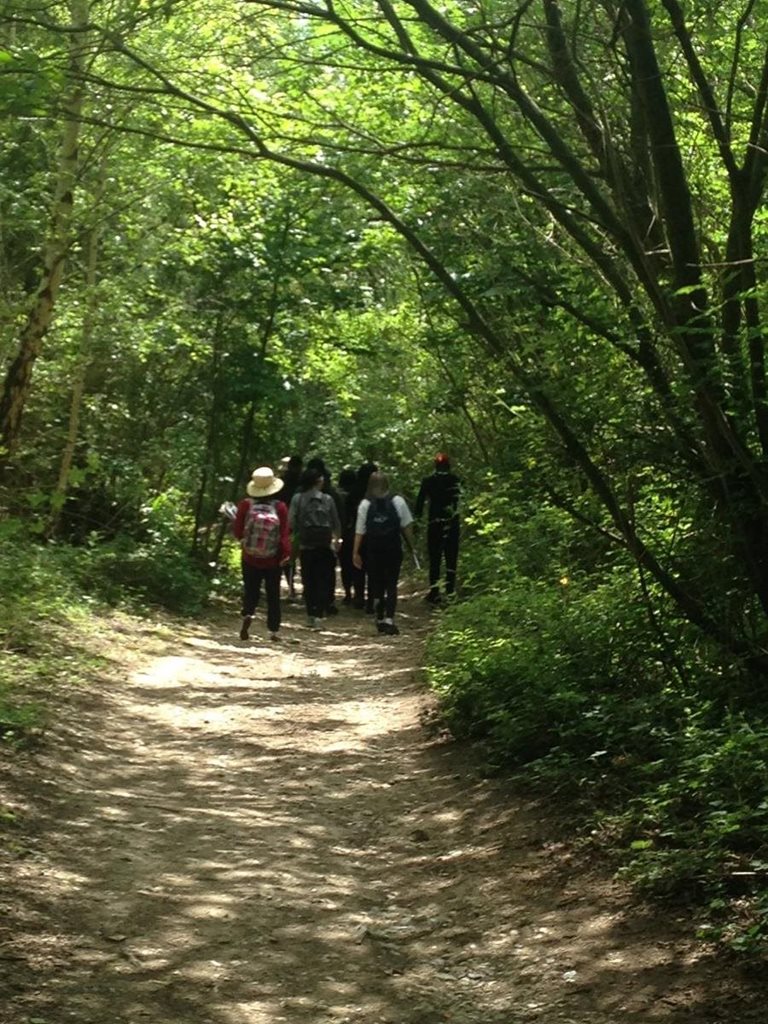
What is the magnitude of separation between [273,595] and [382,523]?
170 centimetres

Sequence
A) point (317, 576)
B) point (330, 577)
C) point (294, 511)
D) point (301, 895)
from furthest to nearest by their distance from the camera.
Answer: point (330, 577)
point (317, 576)
point (294, 511)
point (301, 895)

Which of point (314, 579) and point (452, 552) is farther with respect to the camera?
point (452, 552)

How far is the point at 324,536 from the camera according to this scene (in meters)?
16.4

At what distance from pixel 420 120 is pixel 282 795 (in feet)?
22.6

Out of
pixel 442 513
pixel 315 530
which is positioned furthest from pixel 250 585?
pixel 442 513

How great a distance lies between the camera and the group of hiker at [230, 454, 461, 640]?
15078 millimetres

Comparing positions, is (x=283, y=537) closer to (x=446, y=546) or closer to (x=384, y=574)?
(x=384, y=574)

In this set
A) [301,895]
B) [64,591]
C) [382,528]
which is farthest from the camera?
[382,528]

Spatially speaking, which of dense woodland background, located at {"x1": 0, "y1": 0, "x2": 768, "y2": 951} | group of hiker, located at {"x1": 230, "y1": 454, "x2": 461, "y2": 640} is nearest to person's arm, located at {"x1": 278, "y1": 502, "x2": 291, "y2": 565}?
group of hiker, located at {"x1": 230, "y1": 454, "x2": 461, "y2": 640}

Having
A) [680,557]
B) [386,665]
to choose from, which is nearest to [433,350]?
[386,665]

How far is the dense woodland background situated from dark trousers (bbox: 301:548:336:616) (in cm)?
165

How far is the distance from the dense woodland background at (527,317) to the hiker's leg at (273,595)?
1.97 meters

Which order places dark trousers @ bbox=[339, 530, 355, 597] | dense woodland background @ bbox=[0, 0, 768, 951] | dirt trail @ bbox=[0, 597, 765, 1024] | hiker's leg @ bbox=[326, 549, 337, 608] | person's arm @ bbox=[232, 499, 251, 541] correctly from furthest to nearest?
dark trousers @ bbox=[339, 530, 355, 597]
hiker's leg @ bbox=[326, 549, 337, 608]
person's arm @ bbox=[232, 499, 251, 541]
dense woodland background @ bbox=[0, 0, 768, 951]
dirt trail @ bbox=[0, 597, 765, 1024]

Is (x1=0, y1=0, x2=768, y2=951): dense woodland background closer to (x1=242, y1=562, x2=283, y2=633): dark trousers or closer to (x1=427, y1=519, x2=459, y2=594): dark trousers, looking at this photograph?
(x1=427, y1=519, x2=459, y2=594): dark trousers
